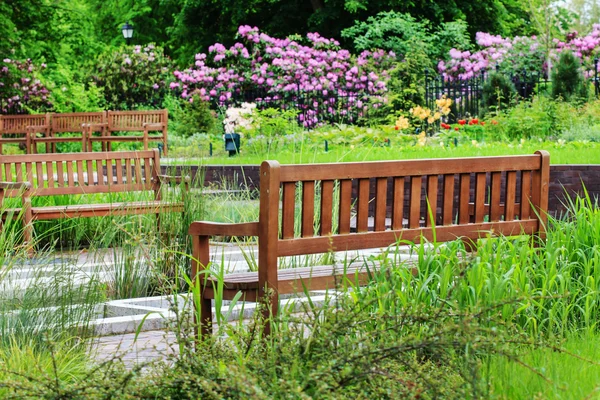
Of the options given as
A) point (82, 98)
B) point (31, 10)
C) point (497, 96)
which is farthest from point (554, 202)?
point (82, 98)

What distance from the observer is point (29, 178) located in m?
7.82

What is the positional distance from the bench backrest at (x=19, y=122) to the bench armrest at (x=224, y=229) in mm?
14786

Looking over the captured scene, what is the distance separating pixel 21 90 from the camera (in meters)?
22.8

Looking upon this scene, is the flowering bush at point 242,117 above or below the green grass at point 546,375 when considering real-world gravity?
above

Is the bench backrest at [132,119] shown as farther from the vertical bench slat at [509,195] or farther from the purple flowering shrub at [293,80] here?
the vertical bench slat at [509,195]

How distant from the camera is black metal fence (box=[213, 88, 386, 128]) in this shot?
69.5ft

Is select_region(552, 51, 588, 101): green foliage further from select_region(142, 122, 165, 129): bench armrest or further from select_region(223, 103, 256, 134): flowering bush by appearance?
select_region(142, 122, 165, 129): bench armrest

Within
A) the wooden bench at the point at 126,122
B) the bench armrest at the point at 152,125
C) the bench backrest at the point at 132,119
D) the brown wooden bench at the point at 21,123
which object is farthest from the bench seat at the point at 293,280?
the brown wooden bench at the point at 21,123

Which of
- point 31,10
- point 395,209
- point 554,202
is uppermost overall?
point 31,10

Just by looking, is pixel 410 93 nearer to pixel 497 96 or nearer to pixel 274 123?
pixel 497 96

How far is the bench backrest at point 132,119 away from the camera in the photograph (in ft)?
55.2

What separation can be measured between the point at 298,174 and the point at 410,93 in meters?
16.4

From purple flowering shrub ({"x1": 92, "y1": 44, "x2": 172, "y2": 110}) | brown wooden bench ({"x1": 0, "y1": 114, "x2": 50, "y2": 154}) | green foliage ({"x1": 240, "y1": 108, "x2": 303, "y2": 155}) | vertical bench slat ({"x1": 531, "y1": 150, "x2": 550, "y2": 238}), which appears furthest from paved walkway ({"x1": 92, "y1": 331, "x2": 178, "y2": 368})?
purple flowering shrub ({"x1": 92, "y1": 44, "x2": 172, "y2": 110})

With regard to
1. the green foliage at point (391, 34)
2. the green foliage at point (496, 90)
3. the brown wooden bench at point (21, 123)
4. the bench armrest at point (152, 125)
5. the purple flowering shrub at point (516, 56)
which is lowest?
the brown wooden bench at point (21, 123)
